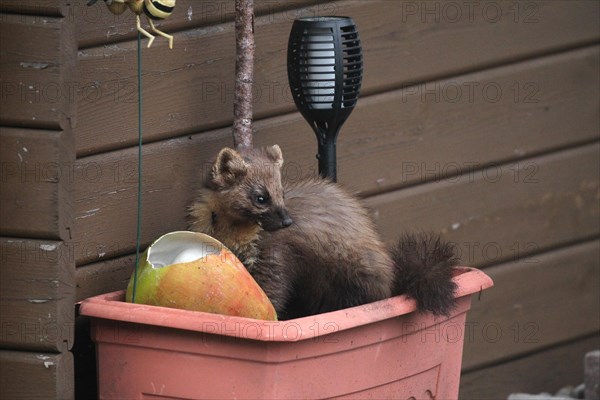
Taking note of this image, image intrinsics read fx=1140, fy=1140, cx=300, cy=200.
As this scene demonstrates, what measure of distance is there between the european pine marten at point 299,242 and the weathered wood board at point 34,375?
46cm

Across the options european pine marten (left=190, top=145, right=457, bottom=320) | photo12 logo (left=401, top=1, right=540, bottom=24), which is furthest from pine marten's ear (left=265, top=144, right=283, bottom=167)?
photo12 logo (left=401, top=1, right=540, bottom=24)

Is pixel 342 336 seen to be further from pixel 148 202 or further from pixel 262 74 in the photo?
pixel 262 74

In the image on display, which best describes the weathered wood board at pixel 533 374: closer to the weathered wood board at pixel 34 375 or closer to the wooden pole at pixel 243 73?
the wooden pole at pixel 243 73

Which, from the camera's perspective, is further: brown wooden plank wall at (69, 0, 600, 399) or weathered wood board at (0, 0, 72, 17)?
brown wooden plank wall at (69, 0, 600, 399)

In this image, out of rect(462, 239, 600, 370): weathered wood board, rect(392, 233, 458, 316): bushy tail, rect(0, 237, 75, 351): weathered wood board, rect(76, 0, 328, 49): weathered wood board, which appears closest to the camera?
rect(0, 237, 75, 351): weathered wood board

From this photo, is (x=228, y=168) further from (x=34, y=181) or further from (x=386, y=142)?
Result: (x=386, y=142)

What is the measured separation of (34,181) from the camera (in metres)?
2.40

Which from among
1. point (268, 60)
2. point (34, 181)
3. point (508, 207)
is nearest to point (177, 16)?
point (268, 60)

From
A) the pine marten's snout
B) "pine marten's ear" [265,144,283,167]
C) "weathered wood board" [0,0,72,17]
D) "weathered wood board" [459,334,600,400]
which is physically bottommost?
"weathered wood board" [459,334,600,400]

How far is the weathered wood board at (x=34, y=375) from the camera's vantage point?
2.49 m

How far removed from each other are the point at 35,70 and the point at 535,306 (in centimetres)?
213

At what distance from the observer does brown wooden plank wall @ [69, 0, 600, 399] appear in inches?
106

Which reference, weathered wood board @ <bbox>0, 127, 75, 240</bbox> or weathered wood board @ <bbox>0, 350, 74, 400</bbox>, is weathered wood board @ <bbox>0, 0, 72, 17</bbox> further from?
weathered wood board @ <bbox>0, 350, 74, 400</bbox>

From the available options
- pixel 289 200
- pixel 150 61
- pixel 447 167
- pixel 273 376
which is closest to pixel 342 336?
pixel 273 376
